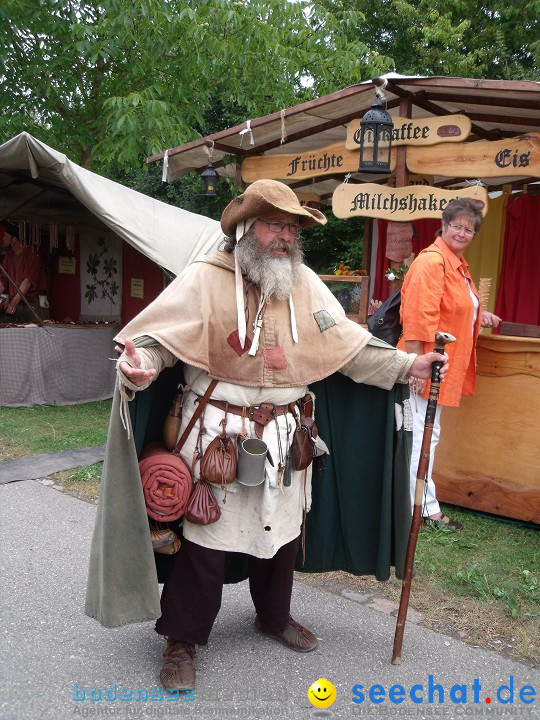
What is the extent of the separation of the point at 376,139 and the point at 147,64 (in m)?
4.81

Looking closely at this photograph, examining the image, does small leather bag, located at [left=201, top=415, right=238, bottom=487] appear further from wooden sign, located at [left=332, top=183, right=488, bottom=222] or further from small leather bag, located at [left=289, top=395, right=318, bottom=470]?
wooden sign, located at [left=332, top=183, right=488, bottom=222]

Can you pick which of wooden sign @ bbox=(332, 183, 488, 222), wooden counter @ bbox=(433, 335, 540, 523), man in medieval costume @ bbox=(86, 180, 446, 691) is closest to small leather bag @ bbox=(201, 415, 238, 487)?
man in medieval costume @ bbox=(86, 180, 446, 691)

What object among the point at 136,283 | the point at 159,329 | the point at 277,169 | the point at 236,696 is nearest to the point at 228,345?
the point at 159,329

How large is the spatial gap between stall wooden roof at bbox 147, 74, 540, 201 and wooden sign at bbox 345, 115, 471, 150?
0.67 ft

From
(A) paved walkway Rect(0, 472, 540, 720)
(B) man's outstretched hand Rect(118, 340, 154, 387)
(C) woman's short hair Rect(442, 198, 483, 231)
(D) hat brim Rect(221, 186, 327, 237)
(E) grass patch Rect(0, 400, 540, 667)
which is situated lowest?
(A) paved walkway Rect(0, 472, 540, 720)

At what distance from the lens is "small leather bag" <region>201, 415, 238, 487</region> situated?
245 centimetres

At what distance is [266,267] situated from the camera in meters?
2.50

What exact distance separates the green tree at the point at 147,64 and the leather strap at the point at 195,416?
19.0 ft

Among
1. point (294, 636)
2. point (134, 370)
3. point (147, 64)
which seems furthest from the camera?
point (147, 64)

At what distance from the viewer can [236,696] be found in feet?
8.05

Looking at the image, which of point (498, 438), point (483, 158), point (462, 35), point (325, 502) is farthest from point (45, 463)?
point (462, 35)

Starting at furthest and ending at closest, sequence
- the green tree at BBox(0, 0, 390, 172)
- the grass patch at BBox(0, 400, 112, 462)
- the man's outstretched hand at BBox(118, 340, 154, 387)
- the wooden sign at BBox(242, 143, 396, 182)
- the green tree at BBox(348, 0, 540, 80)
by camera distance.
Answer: the green tree at BBox(348, 0, 540, 80)
the green tree at BBox(0, 0, 390, 172)
the grass patch at BBox(0, 400, 112, 462)
the wooden sign at BBox(242, 143, 396, 182)
the man's outstretched hand at BBox(118, 340, 154, 387)

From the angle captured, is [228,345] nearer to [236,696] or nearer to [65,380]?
[236,696]

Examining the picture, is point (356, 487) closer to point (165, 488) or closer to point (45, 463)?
point (165, 488)
